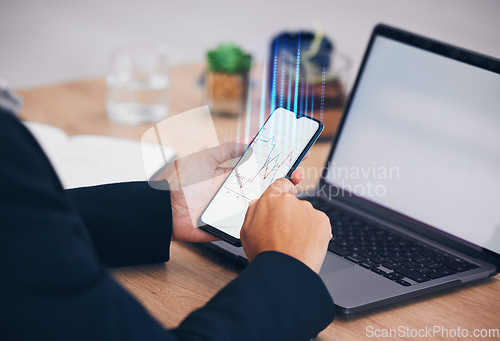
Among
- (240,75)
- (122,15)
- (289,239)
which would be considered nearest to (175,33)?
(122,15)

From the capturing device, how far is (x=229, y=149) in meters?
0.73

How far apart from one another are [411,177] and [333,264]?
200mm

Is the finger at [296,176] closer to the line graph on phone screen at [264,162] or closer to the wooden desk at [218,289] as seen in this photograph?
the line graph on phone screen at [264,162]

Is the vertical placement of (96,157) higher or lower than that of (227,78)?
lower

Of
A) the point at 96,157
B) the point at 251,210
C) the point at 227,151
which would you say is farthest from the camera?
the point at 96,157

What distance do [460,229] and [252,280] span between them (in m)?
0.36

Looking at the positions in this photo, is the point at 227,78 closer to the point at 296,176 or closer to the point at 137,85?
the point at 137,85

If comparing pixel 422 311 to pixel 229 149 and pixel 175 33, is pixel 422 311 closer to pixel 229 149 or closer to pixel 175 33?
pixel 229 149

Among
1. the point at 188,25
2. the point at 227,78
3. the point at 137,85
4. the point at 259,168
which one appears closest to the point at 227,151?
the point at 259,168

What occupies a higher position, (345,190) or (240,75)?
(240,75)

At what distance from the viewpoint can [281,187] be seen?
617 mm

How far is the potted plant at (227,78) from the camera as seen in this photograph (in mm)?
1124

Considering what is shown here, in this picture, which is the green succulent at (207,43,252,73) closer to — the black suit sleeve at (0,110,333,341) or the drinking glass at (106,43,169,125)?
the drinking glass at (106,43,169,125)

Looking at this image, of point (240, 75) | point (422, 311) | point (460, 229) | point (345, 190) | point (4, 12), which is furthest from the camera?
point (4, 12)
